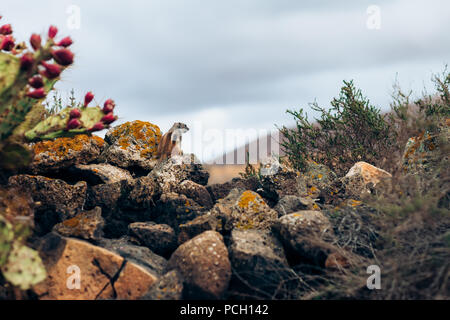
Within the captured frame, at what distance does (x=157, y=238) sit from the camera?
6.03 meters

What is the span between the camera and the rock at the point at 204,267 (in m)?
Answer: 4.92

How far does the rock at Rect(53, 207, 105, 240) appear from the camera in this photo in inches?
221

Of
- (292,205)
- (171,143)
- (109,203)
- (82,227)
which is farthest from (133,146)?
(292,205)

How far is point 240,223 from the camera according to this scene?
605 centimetres

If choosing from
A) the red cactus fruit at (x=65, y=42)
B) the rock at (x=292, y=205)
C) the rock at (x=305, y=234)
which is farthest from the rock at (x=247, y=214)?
the red cactus fruit at (x=65, y=42)

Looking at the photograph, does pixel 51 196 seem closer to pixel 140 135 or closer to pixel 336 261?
pixel 140 135

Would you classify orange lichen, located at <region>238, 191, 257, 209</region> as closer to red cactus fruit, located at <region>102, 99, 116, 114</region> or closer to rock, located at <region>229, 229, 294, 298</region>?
rock, located at <region>229, 229, 294, 298</region>

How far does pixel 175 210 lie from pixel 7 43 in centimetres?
354

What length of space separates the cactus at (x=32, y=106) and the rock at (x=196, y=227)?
5.96 feet

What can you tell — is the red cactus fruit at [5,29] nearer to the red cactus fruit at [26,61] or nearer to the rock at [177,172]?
the red cactus fruit at [26,61]

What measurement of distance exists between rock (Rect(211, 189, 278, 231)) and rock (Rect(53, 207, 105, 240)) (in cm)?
167

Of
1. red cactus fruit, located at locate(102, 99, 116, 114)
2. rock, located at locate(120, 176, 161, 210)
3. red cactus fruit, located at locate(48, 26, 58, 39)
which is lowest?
rock, located at locate(120, 176, 161, 210)

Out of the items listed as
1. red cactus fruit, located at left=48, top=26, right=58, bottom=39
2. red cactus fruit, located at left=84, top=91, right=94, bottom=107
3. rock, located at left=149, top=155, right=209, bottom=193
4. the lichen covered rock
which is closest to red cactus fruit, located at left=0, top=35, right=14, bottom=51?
red cactus fruit, located at left=48, top=26, right=58, bottom=39

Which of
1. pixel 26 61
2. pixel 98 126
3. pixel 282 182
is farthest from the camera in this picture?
pixel 282 182
